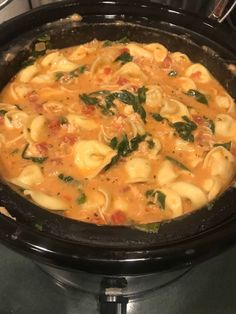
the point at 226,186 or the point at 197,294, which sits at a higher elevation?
the point at 226,186

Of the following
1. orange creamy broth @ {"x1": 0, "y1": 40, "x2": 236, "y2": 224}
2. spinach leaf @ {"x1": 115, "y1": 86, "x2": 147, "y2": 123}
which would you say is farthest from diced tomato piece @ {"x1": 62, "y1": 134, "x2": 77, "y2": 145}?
spinach leaf @ {"x1": 115, "y1": 86, "x2": 147, "y2": 123}

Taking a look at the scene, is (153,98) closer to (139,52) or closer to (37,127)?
(139,52)

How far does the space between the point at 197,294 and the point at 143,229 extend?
0.64 metres

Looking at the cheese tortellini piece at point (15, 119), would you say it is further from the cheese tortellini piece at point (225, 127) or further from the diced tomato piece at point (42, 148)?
the cheese tortellini piece at point (225, 127)

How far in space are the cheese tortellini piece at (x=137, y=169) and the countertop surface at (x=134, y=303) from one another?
53 cm

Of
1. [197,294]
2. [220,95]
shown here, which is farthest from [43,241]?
[220,95]

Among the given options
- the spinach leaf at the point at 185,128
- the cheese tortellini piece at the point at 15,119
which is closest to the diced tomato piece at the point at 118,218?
the spinach leaf at the point at 185,128

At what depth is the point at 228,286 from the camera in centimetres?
170

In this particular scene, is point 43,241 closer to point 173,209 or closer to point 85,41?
point 173,209

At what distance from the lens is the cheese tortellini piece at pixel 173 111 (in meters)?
1.61

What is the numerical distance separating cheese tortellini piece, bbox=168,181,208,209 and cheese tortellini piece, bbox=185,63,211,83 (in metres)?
0.60

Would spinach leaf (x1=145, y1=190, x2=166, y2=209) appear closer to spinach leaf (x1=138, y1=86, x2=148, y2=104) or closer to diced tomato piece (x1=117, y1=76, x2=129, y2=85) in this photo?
spinach leaf (x1=138, y1=86, x2=148, y2=104)

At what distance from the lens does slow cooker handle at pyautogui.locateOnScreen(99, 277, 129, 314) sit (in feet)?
4.41

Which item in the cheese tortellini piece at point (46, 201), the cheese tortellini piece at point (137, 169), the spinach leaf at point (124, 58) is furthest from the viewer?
the spinach leaf at point (124, 58)
